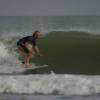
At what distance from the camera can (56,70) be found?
794 inches

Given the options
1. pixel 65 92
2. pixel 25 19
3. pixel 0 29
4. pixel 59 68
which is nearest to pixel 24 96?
pixel 65 92

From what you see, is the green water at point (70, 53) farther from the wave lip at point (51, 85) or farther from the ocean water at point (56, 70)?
the wave lip at point (51, 85)

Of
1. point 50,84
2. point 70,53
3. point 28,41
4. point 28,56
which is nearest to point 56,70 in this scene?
point 28,56

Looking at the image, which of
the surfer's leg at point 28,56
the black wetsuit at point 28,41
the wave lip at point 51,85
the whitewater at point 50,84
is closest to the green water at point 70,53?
the surfer's leg at point 28,56

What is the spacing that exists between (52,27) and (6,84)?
21744 mm

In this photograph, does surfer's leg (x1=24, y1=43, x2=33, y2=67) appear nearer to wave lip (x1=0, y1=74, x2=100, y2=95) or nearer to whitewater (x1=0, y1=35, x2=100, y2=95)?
whitewater (x1=0, y1=35, x2=100, y2=95)

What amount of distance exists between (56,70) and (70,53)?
4.31 meters

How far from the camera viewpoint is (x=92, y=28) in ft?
123

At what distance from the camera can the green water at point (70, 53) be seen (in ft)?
67.9

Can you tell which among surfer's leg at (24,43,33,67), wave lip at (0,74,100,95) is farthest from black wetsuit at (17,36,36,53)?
wave lip at (0,74,100,95)

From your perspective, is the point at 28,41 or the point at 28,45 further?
the point at 28,41

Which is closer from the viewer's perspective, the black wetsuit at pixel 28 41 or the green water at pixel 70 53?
the black wetsuit at pixel 28 41

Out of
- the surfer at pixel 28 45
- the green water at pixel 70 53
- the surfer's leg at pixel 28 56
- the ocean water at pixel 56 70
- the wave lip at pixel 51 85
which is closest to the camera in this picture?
the ocean water at pixel 56 70

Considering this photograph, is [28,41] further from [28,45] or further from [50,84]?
[50,84]
